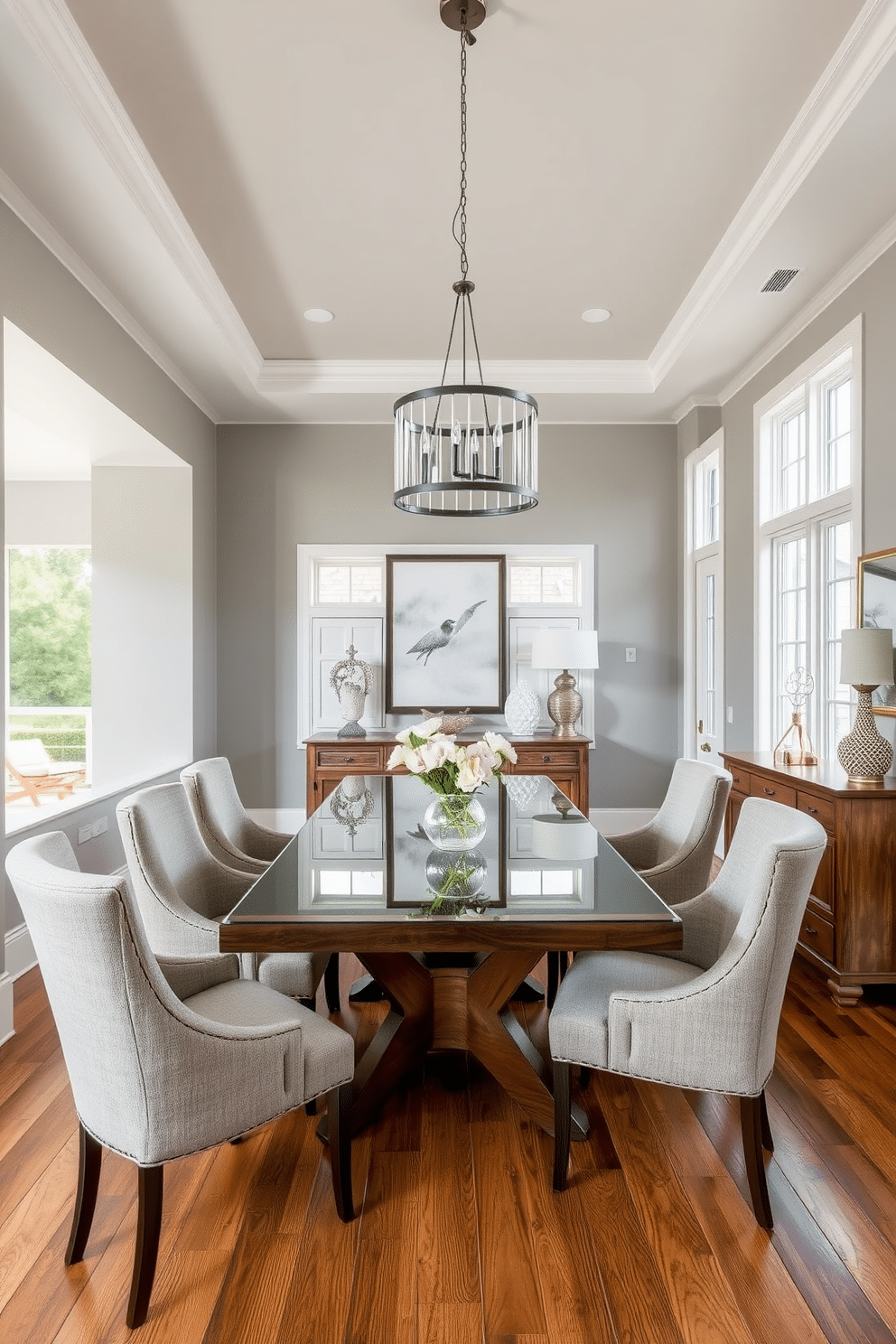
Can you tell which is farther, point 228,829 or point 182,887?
point 228,829

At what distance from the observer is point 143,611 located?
5055 mm

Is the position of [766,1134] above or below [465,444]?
below

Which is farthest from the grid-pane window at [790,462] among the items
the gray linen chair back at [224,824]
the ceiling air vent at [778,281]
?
the gray linen chair back at [224,824]

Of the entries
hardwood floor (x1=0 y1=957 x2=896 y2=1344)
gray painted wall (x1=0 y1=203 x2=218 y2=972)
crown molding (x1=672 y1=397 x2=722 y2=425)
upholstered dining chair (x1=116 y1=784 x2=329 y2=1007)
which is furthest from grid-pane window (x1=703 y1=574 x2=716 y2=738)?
upholstered dining chair (x1=116 y1=784 x2=329 y2=1007)

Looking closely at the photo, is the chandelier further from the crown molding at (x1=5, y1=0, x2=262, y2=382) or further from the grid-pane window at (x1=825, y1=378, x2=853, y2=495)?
the grid-pane window at (x1=825, y1=378, x2=853, y2=495)

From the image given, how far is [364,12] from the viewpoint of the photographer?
2297 millimetres

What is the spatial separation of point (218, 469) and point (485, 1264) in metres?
5.06

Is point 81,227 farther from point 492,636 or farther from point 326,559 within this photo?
point 492,636

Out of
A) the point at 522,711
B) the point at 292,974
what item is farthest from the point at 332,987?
the point at 522,711

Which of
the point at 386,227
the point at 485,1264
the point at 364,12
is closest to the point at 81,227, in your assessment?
the point at 386,227

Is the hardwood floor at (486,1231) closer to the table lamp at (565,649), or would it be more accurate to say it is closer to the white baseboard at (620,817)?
the table lamp at (565,649)

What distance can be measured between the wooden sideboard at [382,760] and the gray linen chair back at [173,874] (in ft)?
7.80

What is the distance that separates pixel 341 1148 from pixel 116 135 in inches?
123

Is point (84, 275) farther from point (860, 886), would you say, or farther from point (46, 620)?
point (46, 620)
